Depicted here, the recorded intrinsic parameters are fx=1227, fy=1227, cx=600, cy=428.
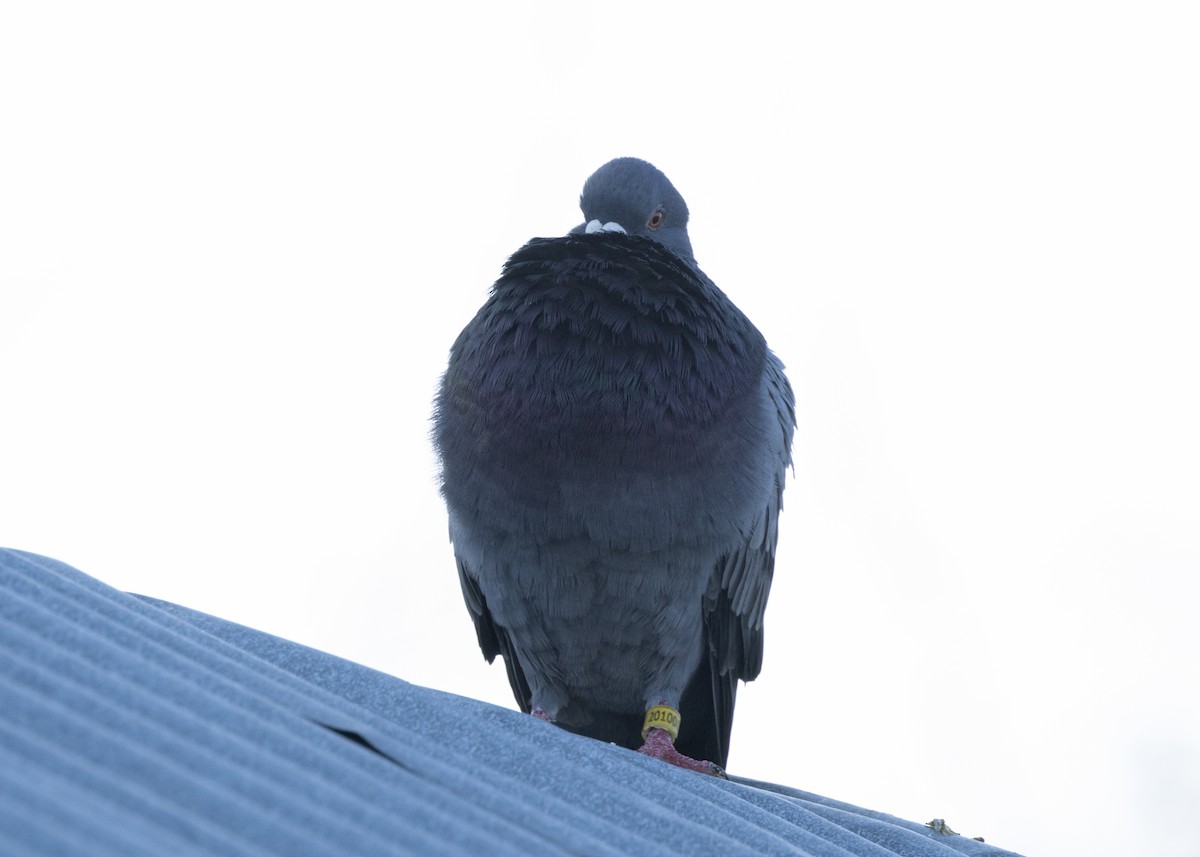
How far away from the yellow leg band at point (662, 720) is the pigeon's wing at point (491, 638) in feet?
2.26

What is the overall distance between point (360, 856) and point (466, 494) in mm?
2924

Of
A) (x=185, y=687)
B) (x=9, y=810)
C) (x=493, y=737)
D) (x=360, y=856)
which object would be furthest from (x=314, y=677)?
(x=9, y=810)

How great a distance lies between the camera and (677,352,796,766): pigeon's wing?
5000 millimetres

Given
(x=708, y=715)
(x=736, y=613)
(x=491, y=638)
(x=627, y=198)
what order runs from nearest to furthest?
(x=736, y=613) → (x=627, y=198) → (x=708, y=715) → (x=491, y=638)

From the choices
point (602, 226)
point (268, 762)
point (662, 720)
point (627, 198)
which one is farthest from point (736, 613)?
point (268, 762)

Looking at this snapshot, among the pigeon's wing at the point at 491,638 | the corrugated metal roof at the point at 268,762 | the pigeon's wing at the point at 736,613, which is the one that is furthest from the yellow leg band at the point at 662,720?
the corrugated metal roof at the point at 268,762

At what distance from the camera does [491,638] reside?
5.75m

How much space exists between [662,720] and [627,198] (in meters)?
2.29

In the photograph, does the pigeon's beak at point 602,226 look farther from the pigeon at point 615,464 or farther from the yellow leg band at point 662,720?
the yellow leg band at point 662,720

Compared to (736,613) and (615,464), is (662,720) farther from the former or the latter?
(615,464)

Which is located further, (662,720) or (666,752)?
(662,720)

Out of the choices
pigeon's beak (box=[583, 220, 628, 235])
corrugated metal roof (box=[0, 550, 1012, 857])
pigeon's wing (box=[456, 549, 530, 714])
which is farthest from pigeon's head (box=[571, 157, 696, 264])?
corrugated metal roof (box=[0, 550, 1012, 857])

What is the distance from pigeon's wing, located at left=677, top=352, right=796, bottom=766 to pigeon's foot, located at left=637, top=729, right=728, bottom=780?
0.48 metres

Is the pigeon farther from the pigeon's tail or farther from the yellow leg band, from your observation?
the pigeon's tail
